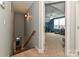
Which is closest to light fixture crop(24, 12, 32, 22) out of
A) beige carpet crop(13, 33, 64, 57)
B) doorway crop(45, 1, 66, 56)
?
doorway crop(45, 1, 66, 56)

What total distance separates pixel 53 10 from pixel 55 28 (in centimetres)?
34

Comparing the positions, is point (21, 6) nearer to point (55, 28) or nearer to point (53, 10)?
point (53, 10)

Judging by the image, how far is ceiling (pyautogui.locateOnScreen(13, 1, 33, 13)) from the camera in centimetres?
236

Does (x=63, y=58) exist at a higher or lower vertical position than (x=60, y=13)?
lower

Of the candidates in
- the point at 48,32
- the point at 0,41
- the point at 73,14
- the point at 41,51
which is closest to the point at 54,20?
the point at 48,32

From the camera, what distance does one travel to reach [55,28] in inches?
88.8

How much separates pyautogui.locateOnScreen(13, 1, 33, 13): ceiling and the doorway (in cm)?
36

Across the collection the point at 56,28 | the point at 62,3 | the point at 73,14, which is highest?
the point at 62,3

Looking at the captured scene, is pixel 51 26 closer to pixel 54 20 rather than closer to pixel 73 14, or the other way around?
pixel 54 20

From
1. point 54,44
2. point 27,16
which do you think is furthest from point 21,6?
point 54,44

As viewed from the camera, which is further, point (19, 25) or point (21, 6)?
point (21, 6)

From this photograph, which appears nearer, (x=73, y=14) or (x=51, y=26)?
(x=51, y=26)

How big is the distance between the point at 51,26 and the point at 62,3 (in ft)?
1.48

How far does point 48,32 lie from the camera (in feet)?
7.59
